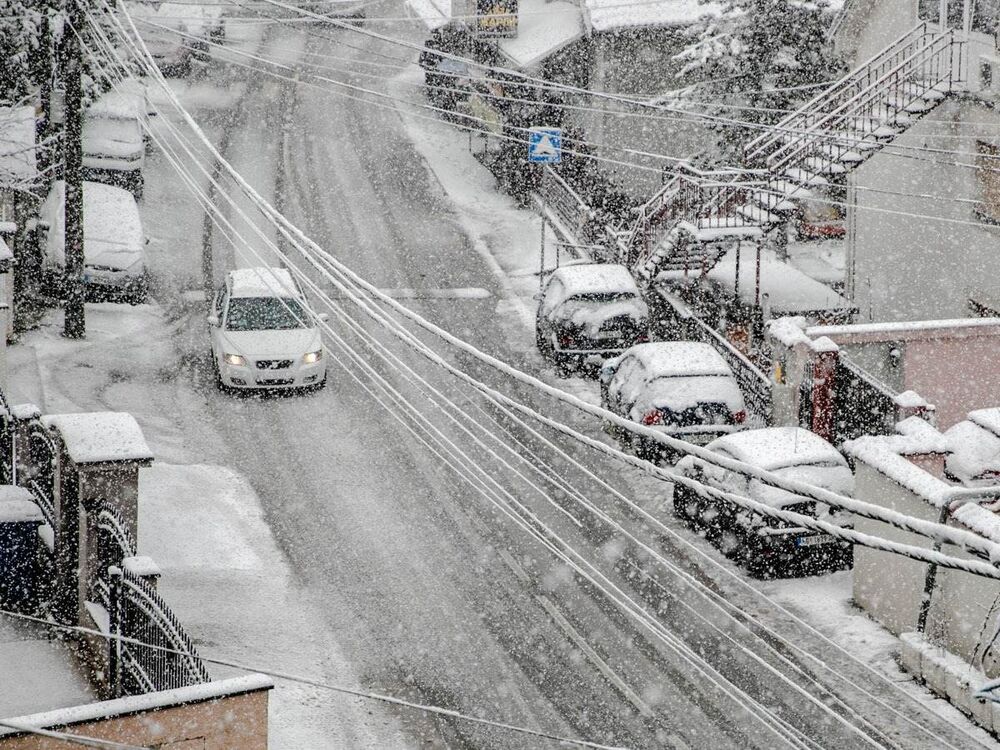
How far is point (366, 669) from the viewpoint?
590 inches

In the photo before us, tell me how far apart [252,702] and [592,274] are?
16699 mm

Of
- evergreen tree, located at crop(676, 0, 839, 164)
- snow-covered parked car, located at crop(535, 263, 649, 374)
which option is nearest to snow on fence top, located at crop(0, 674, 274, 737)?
snow-covered parked car, located at crop(535, 263, 649, 374)

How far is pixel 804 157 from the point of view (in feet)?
81.6

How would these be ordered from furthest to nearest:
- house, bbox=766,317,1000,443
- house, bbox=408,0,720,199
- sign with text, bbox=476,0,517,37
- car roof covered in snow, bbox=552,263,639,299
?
sign with text, bbox=476,0,517,37, house, bbox=408,0,720,199, car roof covered in snow, bbox=552,263,639,299, house, bbox=766,317,1000,443

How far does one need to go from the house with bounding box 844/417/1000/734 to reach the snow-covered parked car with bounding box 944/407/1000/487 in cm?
137

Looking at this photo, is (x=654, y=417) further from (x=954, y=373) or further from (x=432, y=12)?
(x=432, y=12)

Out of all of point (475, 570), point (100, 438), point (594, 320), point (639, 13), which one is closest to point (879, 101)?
point (594, 320)

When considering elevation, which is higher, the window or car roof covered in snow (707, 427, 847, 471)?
the window

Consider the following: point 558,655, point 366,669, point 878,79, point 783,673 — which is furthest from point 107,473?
point 878,79

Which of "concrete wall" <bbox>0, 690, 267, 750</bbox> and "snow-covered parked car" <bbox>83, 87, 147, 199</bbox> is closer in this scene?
"concrete wall" <bbox>0, 690, 267, 750</bbox>

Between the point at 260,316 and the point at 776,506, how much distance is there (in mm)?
10106

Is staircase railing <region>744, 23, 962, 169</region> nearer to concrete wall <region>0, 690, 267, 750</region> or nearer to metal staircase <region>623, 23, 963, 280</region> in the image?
metal staircase <region>623, 23, 963, 280</region>

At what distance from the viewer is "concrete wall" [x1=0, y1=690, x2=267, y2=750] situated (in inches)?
336

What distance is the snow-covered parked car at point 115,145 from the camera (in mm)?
32875
